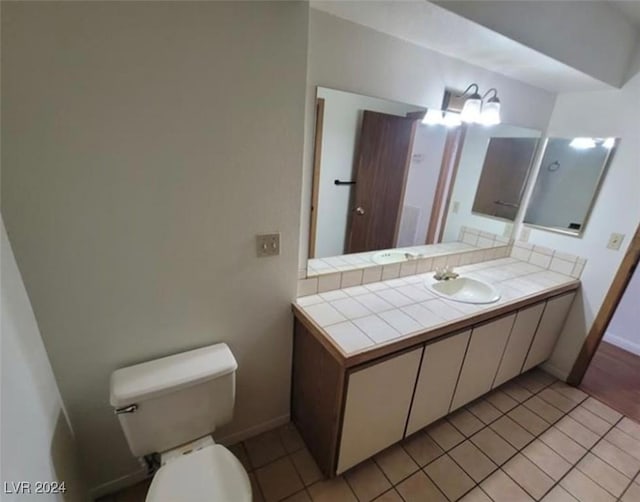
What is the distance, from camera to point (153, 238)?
1.11m

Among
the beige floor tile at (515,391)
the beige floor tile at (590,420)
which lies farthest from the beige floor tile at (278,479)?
the beige floor tile at (590,420)

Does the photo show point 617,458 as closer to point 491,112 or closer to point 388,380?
point 388,380

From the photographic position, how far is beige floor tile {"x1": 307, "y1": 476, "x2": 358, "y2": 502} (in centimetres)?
139

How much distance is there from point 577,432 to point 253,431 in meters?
1.99

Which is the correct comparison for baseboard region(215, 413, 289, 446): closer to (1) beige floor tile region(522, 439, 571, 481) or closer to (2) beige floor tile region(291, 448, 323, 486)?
(2) beige floor tile region(291, 448, 323, 486)

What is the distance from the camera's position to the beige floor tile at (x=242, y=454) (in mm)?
1523

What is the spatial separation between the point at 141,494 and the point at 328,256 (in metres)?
1.46

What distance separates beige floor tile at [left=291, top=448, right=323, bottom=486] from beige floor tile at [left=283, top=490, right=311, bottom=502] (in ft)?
0.15

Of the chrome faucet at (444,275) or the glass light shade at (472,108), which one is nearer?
the glass light shade at (472,108)

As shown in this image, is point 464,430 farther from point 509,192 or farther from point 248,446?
point 509,192

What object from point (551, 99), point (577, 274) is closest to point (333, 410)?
point (577, 274)

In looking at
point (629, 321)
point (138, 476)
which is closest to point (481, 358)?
point (138, 476)

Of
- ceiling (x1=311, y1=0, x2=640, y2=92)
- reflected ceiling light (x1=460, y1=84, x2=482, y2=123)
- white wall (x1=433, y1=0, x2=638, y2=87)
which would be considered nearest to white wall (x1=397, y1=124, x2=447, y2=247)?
reflected ceiling light (x1=460, y1=84, x2=482, y2=123)

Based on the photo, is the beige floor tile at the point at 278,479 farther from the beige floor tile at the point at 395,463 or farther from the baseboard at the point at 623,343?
the baseboard at the point at 623,343
